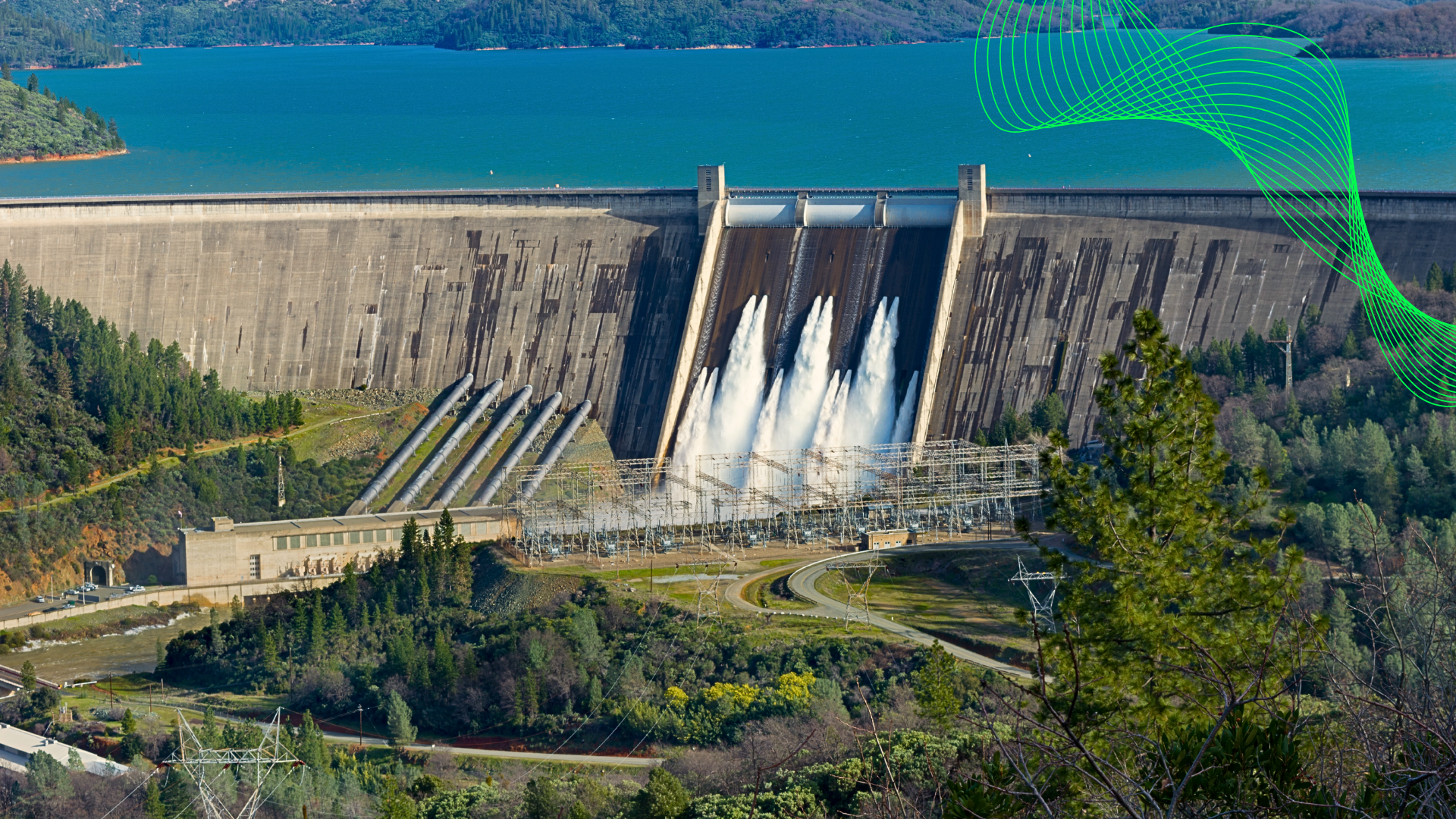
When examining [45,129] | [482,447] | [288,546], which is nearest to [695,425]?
[482,447]

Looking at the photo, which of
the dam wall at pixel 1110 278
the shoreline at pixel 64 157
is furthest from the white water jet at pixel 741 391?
the shoreline at pixel 64 157

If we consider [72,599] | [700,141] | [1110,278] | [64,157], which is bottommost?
[72,599]

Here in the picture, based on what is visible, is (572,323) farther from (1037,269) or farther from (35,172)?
(35,172)

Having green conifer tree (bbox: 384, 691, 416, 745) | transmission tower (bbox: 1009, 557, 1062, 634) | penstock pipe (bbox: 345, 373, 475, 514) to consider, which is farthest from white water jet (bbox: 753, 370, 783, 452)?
green conifer tree (bbox: 384, 691, 416, 745)

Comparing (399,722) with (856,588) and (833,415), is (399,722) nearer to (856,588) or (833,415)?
(856,588)

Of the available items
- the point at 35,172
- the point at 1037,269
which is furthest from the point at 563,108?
the point at 1037,269
